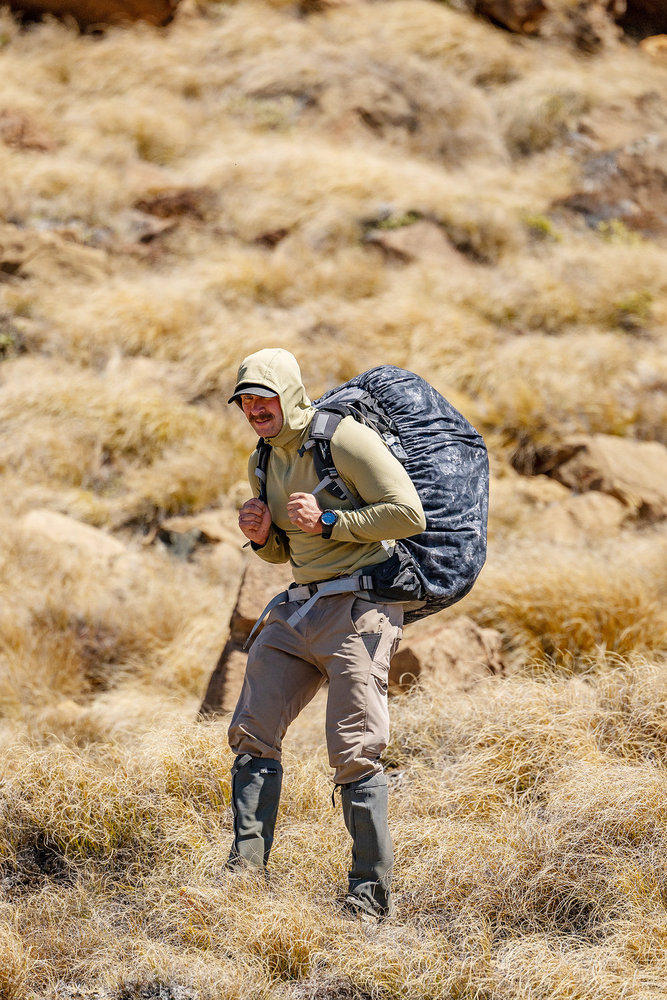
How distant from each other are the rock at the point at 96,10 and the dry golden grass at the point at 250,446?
28 cm

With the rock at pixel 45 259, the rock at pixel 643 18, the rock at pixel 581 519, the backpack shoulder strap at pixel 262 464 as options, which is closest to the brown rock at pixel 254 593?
the backpack shoulder strap at pixel 262 464

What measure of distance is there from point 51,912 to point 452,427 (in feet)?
6.84

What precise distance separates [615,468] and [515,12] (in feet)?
38.9

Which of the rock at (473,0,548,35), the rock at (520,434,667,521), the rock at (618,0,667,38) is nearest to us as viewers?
the rock at (520,434,667,521)

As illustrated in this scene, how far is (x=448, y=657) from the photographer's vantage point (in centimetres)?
450

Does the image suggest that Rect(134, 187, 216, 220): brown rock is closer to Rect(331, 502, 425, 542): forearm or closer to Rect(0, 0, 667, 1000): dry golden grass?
Rect(0, 0, 667, 1000): dry golden grass

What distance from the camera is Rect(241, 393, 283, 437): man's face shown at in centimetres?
274

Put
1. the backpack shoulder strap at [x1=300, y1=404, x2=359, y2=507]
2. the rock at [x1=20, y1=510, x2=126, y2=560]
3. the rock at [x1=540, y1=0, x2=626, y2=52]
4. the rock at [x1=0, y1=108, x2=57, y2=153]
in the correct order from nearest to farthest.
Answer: the backpack shoulder strap at [x1=300, y1=404, x2=359, y2=507] → the rock at [x1=20, y1=510, x2=126, y2=560] → the rock at [x1=0, y1=108, x2=57, y2=153] → the rock at [x1=540, y1=0, x2=626, y2=52]

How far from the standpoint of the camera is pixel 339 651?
275 cm

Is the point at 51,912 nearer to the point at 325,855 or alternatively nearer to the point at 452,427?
the point at 325,855

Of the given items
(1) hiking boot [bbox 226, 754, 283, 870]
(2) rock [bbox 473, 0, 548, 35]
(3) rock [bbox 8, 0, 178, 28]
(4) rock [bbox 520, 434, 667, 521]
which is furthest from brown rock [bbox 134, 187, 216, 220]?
(1) hiking boot [bbox 226, 754, 283, 870]

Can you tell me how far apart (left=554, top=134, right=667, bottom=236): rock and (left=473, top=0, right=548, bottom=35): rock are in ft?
15.2

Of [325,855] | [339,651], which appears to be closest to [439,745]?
[325,855]

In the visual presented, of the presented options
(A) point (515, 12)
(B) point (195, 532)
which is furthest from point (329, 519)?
(A) point (515, 12)
